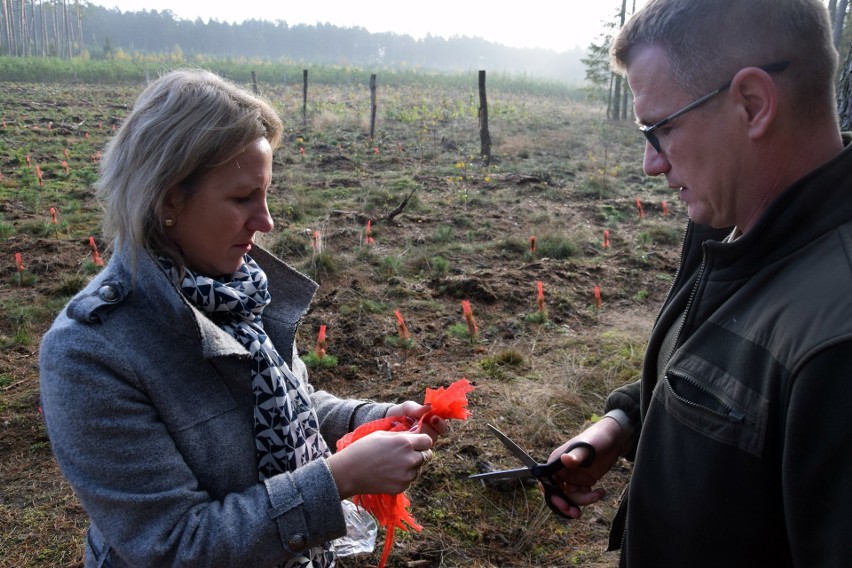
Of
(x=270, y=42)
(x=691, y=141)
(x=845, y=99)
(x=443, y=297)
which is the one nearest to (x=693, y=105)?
(x=691, y=141)

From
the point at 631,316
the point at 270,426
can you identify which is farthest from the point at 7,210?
the point at 270,426

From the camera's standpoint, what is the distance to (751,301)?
127cm

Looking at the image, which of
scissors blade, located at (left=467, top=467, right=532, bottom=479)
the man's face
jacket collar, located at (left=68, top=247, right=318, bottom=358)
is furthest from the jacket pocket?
jacket collar, located at (left=68, top=247, right=318, bottom=358)

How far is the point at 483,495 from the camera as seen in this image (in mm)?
3354

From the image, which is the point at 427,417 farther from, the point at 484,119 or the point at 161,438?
the point at 484,119

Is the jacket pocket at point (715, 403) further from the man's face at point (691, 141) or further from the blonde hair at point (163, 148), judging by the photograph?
the blonde hair at point (163, 148)

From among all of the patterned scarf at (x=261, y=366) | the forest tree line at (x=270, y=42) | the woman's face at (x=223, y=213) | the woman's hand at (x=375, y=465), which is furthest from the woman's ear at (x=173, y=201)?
the forest tree line at (x=270, y=42)

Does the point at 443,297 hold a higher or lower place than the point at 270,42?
lower

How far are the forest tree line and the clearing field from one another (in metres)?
63.5

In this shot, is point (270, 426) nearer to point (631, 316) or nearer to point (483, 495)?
point (483, 495)

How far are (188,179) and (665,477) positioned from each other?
139 centimetres

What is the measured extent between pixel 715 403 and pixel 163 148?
1.44m

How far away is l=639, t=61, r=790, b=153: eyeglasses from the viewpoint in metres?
1.28

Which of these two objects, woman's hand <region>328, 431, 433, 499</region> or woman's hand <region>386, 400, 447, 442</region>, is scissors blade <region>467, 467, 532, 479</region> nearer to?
woman's hand <region>386, 400, 447, 442</region>
